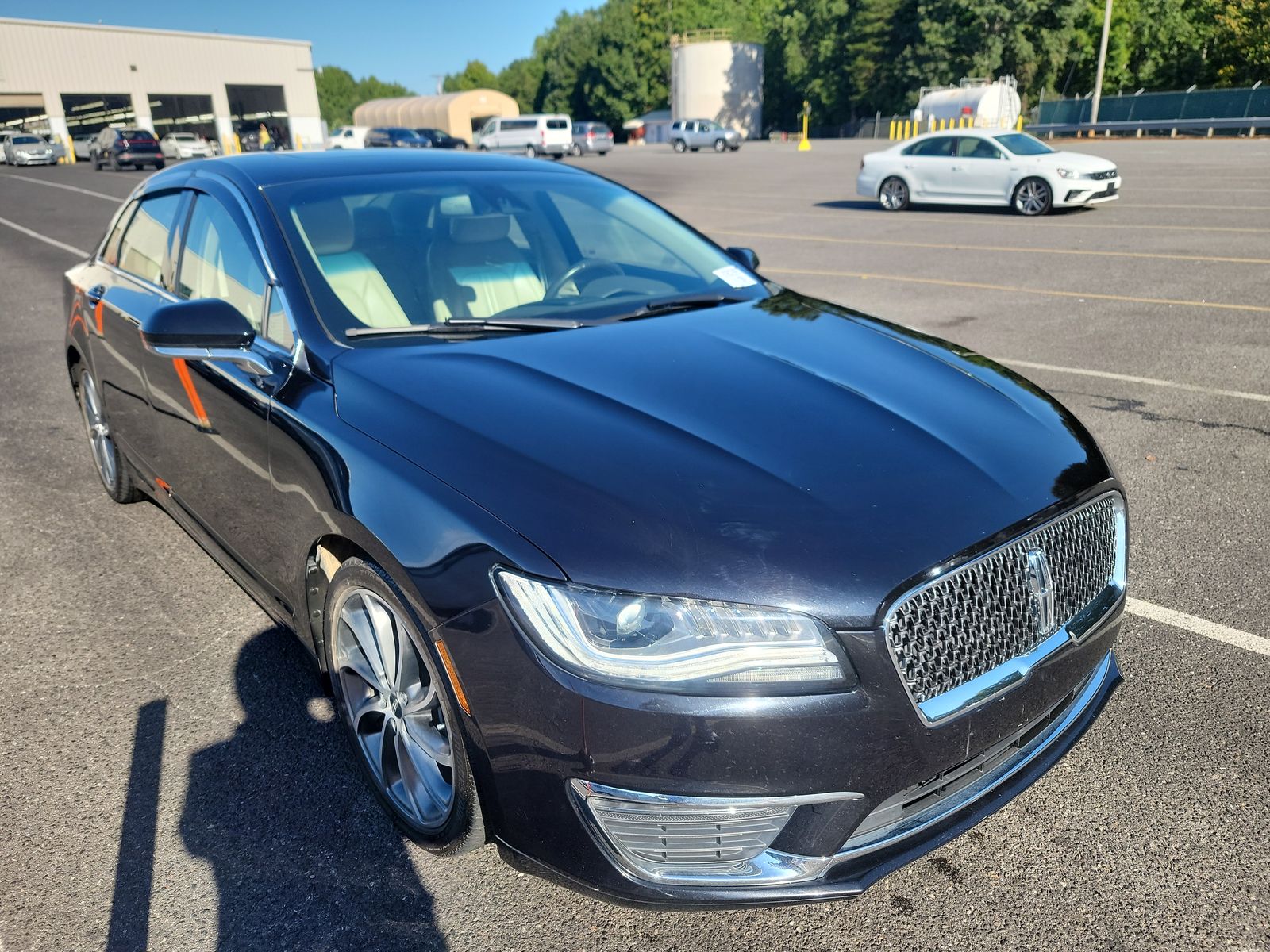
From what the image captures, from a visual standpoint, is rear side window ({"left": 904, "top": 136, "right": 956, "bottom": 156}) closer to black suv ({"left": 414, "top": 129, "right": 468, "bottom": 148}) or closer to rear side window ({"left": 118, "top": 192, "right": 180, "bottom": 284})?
rear side window ({"left": 118, "top": 192, "right": 180, "bottom": 284})

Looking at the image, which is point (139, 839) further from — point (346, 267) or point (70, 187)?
point (70, 187)

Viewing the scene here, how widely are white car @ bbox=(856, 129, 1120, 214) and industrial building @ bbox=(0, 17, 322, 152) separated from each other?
168 ft

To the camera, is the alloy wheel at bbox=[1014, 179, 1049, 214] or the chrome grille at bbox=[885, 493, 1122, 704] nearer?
the chrome grille at bbox=[885, 493, 1122, 704]

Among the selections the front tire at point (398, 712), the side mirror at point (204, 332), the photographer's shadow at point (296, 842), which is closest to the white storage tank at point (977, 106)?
the side mirror at point (204, 332)

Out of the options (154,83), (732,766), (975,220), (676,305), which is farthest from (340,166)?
(154,83)

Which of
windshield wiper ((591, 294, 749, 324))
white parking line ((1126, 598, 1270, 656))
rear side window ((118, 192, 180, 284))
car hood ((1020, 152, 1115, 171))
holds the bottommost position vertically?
white parking line ((1126, 598, 1270, 656))

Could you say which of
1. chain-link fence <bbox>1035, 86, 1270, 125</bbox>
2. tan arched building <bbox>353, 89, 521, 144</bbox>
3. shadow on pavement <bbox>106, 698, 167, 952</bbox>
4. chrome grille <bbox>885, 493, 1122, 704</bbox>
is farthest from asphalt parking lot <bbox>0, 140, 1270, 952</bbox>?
tan arched building <bbox>353, 89, 521, 144</bbox>

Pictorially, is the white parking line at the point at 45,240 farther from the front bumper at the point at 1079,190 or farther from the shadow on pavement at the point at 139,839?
the front bumper at the point at 1079,190

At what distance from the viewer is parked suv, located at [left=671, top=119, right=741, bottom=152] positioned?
50.3 metres

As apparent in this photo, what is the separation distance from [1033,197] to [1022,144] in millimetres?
1082

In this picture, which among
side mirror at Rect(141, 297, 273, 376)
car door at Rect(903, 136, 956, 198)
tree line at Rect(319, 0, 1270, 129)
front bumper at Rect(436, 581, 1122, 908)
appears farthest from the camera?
tree line at Rect(319, 0, 1270, 129)

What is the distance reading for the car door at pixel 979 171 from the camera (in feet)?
54.2

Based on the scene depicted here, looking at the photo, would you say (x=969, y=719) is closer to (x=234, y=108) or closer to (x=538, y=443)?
(x=538, y=443)

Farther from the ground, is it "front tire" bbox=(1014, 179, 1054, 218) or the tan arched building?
the tan arched building
